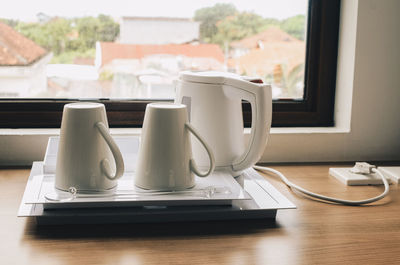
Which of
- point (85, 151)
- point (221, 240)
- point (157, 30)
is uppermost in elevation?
point (157, 30)

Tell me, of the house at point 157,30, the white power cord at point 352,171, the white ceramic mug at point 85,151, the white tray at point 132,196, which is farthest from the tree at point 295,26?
the white ceramic mug at point 85,151

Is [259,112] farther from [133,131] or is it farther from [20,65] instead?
[20,65]

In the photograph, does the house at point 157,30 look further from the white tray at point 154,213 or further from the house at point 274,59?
the white tray at point 154,213

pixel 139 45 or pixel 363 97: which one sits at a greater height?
pixel 139 45

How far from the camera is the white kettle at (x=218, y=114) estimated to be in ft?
2.79

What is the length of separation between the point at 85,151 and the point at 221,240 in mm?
243

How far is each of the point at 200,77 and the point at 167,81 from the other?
37 centimetres

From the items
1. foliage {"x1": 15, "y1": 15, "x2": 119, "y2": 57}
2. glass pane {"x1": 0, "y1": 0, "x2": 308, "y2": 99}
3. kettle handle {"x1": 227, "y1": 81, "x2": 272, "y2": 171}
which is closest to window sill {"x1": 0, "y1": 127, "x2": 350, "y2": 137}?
glass pane {"x1": 0, "y1": 0, "x2": 308, "y2": 99}

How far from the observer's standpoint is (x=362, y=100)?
1.17m

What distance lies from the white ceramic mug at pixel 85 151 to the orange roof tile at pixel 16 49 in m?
0.51

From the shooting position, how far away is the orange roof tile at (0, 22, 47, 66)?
3.73 feet

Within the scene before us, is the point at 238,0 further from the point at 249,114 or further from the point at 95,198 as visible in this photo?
the point at 95,198

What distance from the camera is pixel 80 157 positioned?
705mm

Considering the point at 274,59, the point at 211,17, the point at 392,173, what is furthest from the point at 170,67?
the point at 392,173
